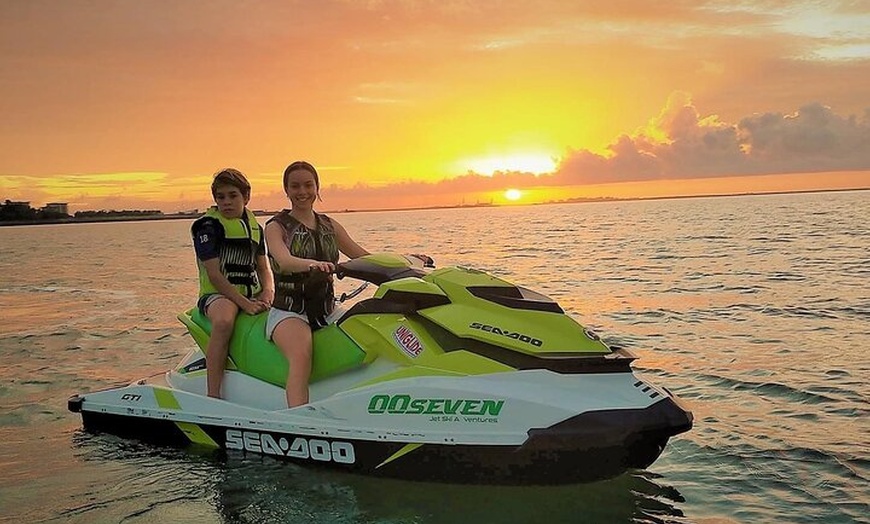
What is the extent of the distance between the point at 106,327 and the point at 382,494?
330 inches

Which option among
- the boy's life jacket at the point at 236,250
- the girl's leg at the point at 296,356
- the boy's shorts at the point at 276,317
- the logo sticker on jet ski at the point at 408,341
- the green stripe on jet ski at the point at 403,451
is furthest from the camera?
the boy's life jacket at the point at 236,250

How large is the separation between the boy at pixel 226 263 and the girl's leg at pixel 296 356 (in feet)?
1.79

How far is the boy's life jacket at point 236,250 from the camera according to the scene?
17.1 feet

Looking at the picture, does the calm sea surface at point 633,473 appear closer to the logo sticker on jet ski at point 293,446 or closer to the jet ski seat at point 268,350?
the logo sticker on jet ski at point 293,446

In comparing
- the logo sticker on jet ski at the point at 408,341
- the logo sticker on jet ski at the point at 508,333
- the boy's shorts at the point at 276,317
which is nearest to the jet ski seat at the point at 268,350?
the boy's shorts at the point at 276,317

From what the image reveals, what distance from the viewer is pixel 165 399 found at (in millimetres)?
5133

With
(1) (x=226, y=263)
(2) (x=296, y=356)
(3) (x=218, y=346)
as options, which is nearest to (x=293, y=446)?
(2) (x=296, y=356)

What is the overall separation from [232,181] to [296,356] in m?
1.47

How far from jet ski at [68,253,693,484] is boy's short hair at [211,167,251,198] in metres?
1.24

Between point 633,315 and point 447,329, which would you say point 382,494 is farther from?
point 633,315

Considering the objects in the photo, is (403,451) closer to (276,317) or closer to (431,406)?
(431,406)

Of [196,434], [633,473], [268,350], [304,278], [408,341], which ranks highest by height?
[304,278]

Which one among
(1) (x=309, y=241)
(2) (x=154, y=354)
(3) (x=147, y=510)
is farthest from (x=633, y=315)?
(3) (x=147, y=510)

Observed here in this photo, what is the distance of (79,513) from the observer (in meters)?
4.28
